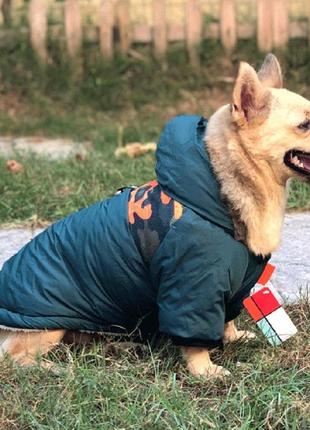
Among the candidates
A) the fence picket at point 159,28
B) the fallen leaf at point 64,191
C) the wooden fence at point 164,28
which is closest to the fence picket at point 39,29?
the wooden fence at point 164,28

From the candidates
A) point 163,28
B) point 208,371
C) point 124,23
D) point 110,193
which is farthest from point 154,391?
point 124,23

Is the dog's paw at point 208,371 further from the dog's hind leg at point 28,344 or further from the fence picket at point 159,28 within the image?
the fence picket at point 159,28

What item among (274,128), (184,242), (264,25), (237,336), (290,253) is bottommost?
(290,253)

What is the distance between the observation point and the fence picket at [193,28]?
27.9 feet

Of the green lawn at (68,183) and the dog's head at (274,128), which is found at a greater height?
the dog's head at (274,128)

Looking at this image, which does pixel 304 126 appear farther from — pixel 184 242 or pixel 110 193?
pixel 110 193

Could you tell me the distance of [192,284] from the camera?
313 centimetres

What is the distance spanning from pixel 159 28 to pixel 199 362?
5808 mm

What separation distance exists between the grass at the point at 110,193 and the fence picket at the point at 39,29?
0.10m

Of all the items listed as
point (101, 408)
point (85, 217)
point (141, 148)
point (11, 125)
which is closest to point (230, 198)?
point (85, 217)

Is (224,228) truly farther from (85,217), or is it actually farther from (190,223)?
(85,217)

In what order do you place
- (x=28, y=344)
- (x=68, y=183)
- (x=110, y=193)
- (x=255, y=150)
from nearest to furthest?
(x=255, y=150) < (x=28, y=344) < (x=110, y=193) < (x=68, y=183)

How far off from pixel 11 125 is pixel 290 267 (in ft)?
14.4

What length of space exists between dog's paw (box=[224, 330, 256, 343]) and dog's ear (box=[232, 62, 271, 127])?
945mm
